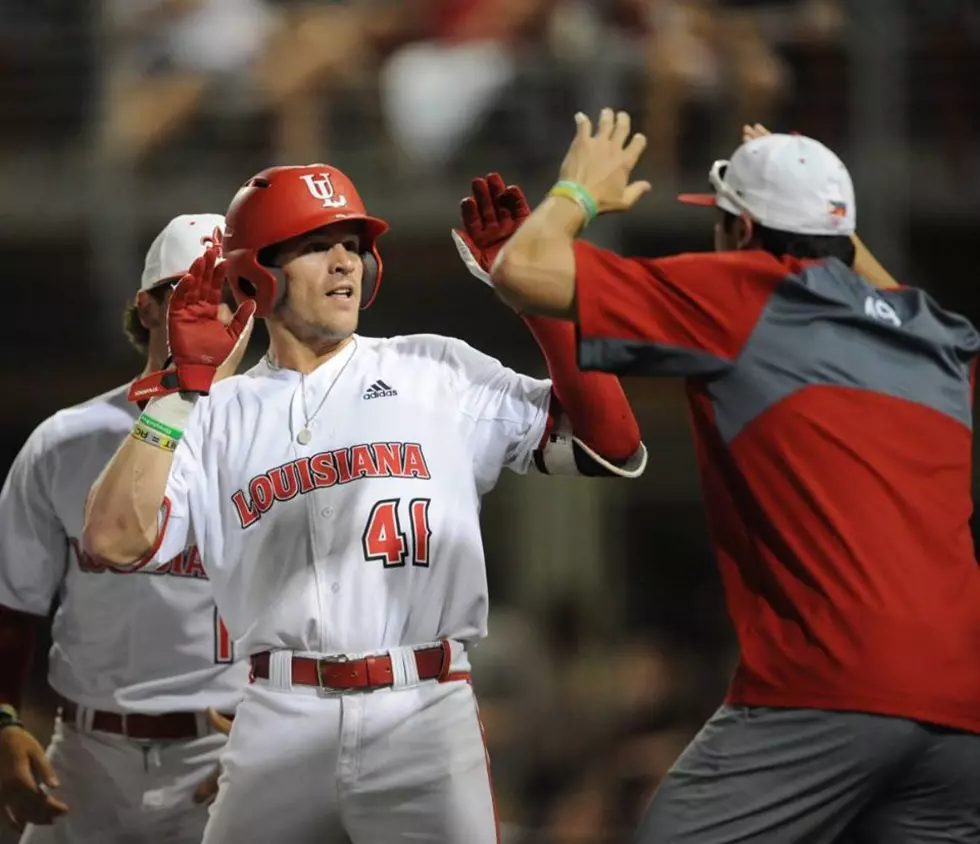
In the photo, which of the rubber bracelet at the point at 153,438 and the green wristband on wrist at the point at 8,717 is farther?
the green wristband on wrist at the point at 8,717

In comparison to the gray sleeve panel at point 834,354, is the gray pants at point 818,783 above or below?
below

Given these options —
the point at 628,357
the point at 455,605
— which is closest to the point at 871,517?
the point at 628,357

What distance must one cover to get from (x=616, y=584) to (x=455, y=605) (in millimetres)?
5916

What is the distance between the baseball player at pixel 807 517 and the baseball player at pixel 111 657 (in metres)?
1.40

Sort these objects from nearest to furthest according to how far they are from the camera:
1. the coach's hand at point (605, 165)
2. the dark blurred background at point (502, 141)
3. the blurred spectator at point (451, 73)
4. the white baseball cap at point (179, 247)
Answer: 1. the coach's hand at point (605, 165)
2. the white baseball cap at point (179, 247)
3. the dark blurred background at point (502, 141)
4. the blurred spectator at point (451, 73)

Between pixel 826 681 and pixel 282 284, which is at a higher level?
pixel 282 284

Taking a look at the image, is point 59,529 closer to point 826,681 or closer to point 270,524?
point 270,524

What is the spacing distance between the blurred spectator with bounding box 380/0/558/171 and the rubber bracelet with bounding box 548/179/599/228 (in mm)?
6399

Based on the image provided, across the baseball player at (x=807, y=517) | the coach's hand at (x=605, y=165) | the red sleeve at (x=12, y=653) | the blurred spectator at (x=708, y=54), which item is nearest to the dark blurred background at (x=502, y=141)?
the blurred spectator at (x=708, y=54)

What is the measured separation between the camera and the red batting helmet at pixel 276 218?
3.63m

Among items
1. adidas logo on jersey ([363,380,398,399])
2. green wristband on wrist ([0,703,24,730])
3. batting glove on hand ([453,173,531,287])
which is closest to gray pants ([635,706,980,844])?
adidas logo on jersey ([363,380,398,399])

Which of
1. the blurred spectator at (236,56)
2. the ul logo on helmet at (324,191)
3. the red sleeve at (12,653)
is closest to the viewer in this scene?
the ul logo on helmet at (324,191)

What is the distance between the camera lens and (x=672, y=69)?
9.41 meters

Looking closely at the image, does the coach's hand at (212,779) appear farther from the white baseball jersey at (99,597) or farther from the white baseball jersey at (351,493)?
the white baseball jersey at (351,493)
